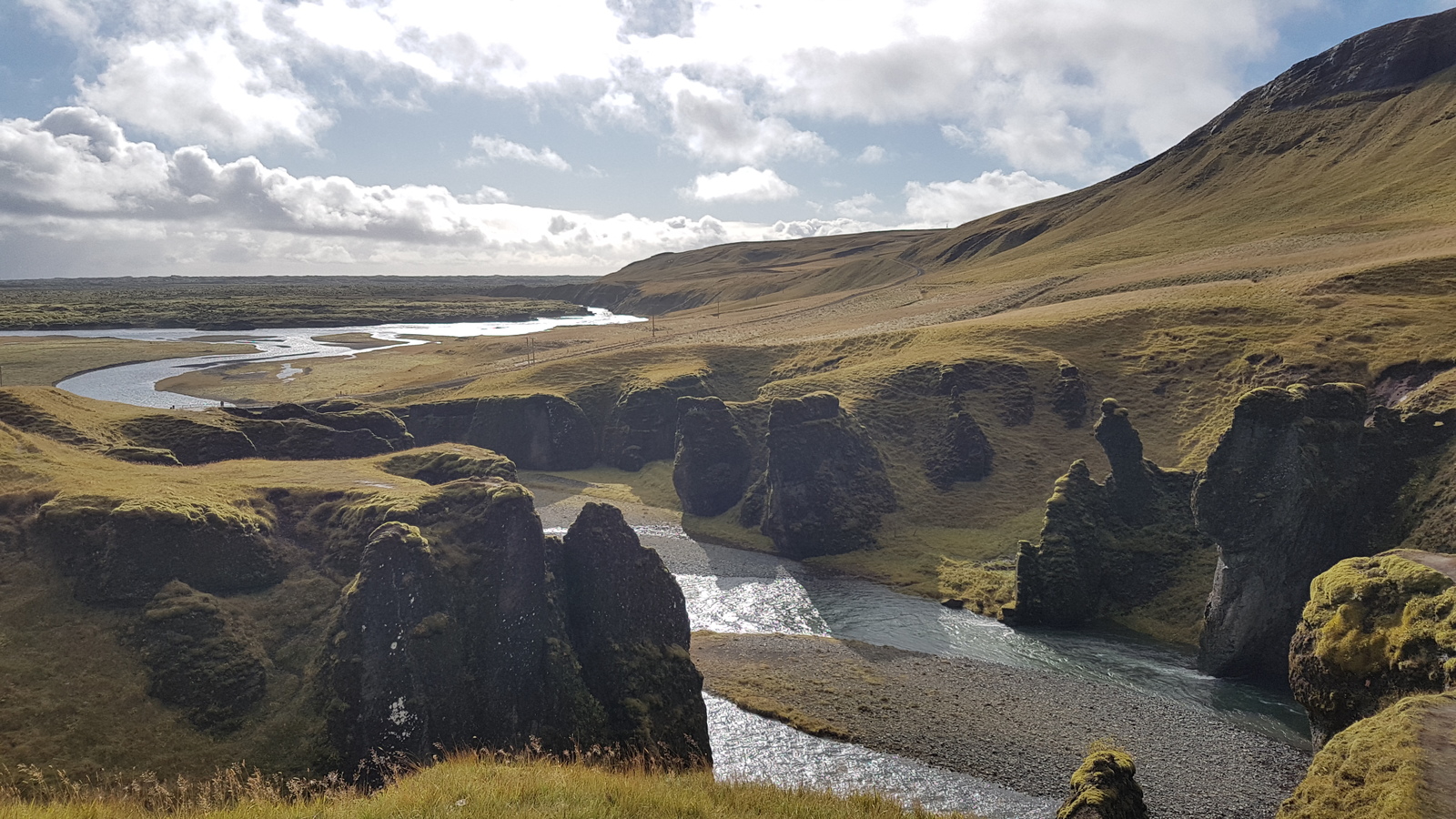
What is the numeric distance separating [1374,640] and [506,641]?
32.7 m

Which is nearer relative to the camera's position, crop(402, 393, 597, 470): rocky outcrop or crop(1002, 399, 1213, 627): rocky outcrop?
crop(1002, 399, 1213, 627): rocky outcrop

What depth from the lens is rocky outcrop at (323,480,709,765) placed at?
2898cm

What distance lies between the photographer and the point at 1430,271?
286 ft

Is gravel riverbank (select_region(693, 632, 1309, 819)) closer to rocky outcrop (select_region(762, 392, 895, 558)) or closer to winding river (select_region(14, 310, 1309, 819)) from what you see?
winding river (select_region(14, 310, 1309, 819))

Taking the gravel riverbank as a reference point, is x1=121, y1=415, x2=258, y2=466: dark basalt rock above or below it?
above

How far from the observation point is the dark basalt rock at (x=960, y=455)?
267 feet

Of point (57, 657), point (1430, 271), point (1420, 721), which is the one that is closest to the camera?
point (1420, 721)

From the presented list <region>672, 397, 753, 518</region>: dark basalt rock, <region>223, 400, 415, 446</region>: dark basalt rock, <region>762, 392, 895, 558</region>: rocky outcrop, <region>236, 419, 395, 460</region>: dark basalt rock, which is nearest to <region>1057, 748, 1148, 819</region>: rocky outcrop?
<region>762, 392, 895, 558</region>: rocky outcrop

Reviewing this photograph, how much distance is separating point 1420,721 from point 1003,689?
28.5 metres

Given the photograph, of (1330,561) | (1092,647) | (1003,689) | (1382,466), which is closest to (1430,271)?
(1382,466)

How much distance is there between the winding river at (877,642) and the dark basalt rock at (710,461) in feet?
16.7

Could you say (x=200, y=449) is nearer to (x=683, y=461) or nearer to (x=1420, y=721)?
(x=683, y=461)

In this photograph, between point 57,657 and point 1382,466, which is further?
point 1382,466

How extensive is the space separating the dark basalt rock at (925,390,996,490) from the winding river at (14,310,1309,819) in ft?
66.8
